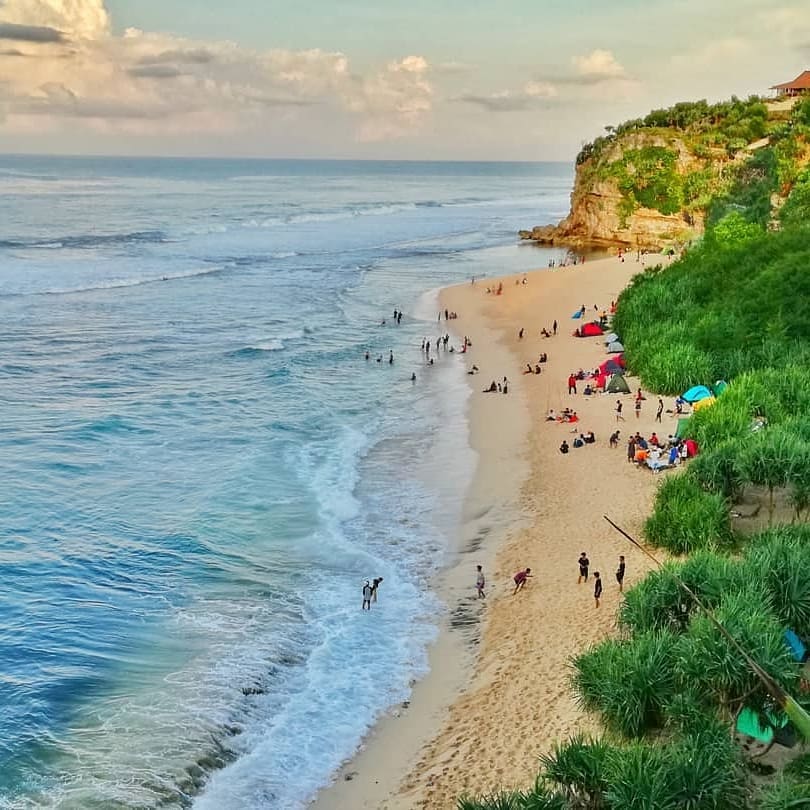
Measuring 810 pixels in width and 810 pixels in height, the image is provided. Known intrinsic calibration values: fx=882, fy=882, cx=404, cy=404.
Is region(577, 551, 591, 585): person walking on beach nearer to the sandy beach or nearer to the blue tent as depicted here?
the sandy beach

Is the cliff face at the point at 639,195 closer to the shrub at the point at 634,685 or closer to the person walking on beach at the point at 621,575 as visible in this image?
the person walking on beach at the point at 621,575

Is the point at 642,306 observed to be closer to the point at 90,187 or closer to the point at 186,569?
the point at 186,569

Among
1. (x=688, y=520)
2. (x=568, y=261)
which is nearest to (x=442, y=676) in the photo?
(x=688, y=520)

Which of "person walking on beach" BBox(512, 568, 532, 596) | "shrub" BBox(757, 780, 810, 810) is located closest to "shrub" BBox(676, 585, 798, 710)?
"shrub" BBox(757, 780, 810, 810)

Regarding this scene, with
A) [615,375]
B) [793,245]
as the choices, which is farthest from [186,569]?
[793,245]

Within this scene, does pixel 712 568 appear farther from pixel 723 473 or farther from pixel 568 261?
pixel 568 261

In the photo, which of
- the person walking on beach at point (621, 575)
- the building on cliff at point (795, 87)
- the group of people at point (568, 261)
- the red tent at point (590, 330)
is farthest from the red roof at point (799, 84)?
the person walking on beach at point (621, 575)

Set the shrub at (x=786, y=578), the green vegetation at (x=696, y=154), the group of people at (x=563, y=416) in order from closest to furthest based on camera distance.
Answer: the shrub at (x=786, y=578), the group of people at (x=563, y=416), the green vegetation at (x=696, y=154)
